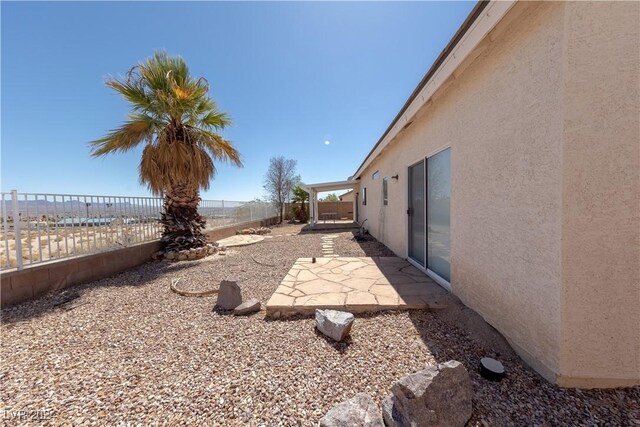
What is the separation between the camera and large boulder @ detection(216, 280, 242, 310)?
11.4ft

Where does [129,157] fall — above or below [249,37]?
below

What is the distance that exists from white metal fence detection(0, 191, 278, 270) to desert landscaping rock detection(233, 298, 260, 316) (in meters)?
4.04

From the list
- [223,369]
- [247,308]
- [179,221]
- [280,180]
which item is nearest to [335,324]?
[223,369]

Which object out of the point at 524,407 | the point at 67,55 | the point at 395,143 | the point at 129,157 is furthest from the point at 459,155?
the point at 67,55

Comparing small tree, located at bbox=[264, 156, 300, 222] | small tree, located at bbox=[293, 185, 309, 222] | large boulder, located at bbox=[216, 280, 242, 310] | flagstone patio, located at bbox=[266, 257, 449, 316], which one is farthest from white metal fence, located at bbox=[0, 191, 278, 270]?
small tree, located at bbox=[264, 156, 300, 222]

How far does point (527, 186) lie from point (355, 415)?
2.42 meters

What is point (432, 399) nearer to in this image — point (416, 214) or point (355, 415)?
point (355, 415)

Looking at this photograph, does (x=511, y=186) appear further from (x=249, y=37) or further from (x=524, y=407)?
(x=249, y=37)

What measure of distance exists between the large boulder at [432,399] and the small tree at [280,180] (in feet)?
72.2

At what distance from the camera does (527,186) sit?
2127mm

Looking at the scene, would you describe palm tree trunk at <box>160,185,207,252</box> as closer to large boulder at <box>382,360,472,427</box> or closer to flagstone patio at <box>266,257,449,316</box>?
flagstone patio at <box>266,257,449,316</box>

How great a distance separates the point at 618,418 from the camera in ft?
5.17

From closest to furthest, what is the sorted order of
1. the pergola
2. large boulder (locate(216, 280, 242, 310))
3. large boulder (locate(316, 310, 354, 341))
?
1. large boulder (locate(316, 310, 354, 341))
2. large boulder (locate(216, 280, 242, 310))
3. the pergola

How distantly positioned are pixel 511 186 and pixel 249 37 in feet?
27.6
